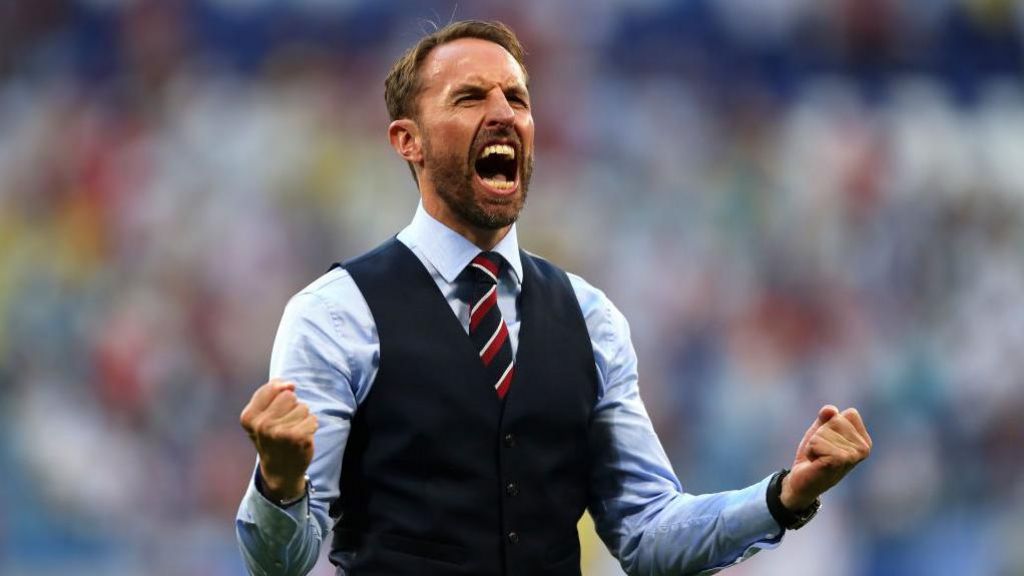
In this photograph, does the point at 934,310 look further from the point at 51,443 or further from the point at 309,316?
the point at 309,316

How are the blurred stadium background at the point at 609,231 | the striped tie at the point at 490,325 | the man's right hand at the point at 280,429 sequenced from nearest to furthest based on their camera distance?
1. the man's right hand at the point at 280,429
2. the striped tie at the point at 490,325
3. the blurred stadium background at the point at 609,231

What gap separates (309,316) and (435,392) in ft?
0.73

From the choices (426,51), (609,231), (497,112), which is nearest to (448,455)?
(497,112)

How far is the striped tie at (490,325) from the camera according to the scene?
217 centimetres

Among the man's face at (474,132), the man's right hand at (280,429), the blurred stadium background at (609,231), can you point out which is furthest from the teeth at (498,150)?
the blurred stadium background at (609,231)

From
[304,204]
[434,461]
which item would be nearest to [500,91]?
[434,461]

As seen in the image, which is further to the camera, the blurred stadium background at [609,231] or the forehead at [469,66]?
the blurred stadium background at [609,231]

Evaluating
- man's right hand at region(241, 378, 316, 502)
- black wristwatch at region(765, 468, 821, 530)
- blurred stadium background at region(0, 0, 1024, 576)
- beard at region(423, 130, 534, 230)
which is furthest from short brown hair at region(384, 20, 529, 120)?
blurred stadium background at region(0, 0, 1024, 576)

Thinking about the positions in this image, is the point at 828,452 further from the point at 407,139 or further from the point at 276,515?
the point at 407,139

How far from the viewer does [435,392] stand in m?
2.10

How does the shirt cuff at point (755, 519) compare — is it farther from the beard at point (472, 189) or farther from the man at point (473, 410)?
the beard at point (472, 189)

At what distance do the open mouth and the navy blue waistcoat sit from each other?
0.63 feet

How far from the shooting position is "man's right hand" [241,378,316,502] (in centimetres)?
181

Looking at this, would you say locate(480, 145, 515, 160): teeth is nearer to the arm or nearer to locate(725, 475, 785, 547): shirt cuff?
the arm
